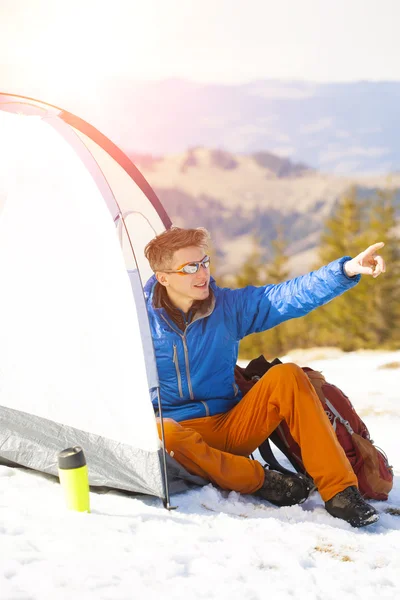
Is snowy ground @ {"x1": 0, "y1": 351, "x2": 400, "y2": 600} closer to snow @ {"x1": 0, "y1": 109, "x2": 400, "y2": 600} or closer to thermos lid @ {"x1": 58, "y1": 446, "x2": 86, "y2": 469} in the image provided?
snow @ {"x1": 0, "y1": 109, "x2": 400, "y2": 600}

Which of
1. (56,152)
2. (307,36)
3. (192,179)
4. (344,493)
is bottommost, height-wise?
(344,493)

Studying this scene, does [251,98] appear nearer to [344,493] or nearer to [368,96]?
[368,96]

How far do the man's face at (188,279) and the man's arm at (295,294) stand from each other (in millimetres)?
178

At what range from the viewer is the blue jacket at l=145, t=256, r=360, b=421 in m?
3.61

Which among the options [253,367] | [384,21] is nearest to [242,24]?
[384,21]

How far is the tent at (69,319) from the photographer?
11.0 feet

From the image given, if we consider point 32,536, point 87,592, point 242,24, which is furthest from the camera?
point 242,24

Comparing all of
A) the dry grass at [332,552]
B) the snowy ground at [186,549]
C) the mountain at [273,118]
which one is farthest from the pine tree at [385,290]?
the mountain at [273,118]

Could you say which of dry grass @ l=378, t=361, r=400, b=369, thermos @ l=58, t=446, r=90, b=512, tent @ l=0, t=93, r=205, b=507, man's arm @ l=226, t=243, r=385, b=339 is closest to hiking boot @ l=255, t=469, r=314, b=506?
tent @ l=0, t=93, r=205, b=507

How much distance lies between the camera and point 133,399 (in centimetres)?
335

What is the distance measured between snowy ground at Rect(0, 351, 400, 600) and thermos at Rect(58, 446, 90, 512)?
79 millimetres

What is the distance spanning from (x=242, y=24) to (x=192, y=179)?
67.9ft

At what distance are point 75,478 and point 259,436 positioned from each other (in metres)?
1.04

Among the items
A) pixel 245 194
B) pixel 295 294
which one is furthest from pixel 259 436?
pixel 245 194
